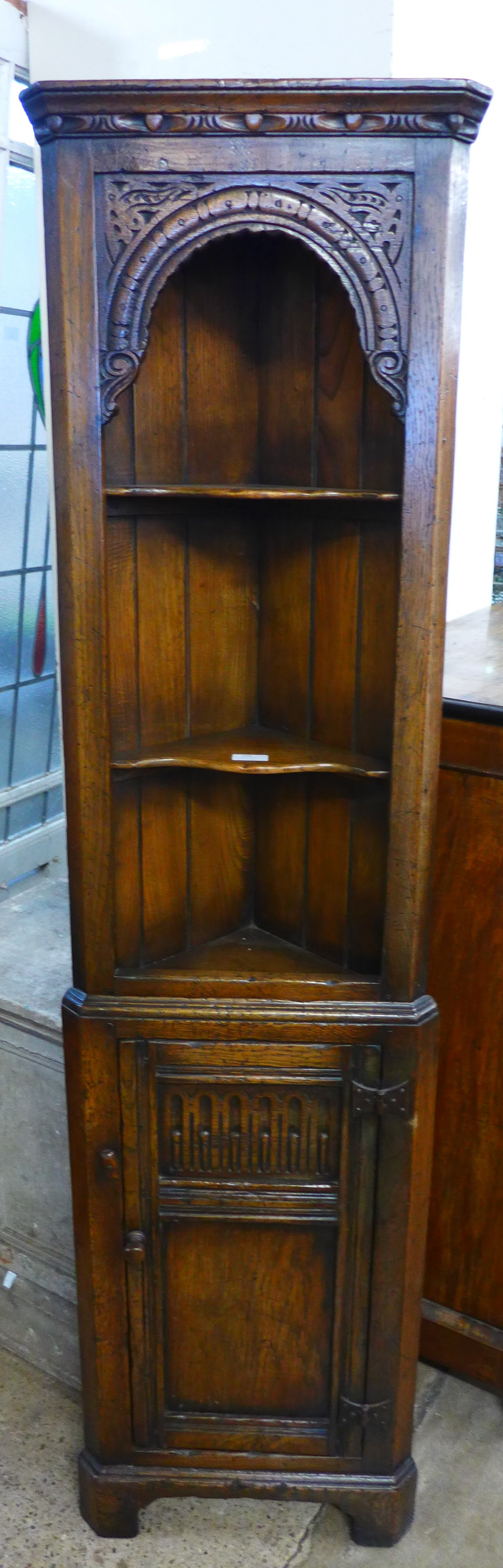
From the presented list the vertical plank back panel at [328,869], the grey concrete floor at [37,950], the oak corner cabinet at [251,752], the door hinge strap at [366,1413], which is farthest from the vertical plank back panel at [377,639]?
the door hinge strap at [366,1413]

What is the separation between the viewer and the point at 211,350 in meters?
1.89

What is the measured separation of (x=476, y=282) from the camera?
2494 mm

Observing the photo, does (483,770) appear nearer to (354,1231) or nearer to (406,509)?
(406,509)

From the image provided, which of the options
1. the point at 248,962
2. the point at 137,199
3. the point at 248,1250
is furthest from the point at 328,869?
the point at 137,199

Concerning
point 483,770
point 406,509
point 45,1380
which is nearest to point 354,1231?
point 483,770

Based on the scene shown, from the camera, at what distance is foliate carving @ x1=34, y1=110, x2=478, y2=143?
147cm

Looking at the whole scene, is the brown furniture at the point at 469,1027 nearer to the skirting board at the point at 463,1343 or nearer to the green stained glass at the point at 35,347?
the skirting board at the point at 463,1343

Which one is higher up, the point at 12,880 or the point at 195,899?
the point at 195,899

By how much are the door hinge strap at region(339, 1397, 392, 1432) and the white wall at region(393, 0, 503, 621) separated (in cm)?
137

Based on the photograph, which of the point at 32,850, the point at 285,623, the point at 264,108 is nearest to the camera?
the point at 264,108

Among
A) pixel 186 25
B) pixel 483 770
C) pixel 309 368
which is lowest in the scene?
pixel 483 770

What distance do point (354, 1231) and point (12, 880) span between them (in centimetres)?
258

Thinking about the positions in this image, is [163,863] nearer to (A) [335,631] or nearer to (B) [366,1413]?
(A) [335,631]

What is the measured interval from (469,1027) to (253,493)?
3.63 feet
